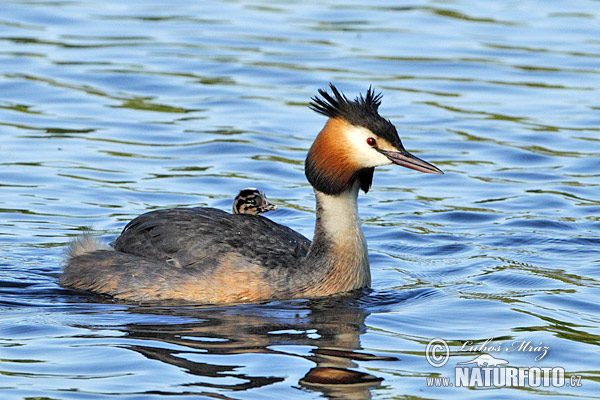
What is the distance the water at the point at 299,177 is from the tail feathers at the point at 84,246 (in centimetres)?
30

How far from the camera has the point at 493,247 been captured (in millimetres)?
12328

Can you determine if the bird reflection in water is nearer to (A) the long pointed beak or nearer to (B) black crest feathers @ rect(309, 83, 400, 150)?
(A) the long pointed beak

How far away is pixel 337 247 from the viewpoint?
10.7 metres

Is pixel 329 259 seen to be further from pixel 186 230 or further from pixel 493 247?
pixel 493 247

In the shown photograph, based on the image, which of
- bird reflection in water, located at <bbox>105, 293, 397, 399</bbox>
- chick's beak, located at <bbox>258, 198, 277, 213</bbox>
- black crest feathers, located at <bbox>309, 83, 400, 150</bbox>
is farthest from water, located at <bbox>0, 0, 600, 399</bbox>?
black crest feathers, located at <bbox>309, 83, 400, 150</bbox>

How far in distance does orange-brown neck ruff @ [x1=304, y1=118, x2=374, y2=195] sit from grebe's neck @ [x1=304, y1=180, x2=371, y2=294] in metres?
0.10

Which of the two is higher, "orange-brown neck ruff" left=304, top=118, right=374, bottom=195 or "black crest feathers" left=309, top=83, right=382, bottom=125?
"black crest feathers" left=309, top=83, right=382, bottom=125

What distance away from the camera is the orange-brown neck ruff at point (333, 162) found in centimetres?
1039

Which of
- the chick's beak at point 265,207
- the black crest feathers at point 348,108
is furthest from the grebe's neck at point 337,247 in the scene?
the chick's beak at point 265,207

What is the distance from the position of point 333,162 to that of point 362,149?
0.93ft

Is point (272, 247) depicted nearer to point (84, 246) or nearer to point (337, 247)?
point (337, 247)

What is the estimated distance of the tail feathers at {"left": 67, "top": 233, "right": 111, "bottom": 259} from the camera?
11195 millimetres

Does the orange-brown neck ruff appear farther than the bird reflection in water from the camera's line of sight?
Yes

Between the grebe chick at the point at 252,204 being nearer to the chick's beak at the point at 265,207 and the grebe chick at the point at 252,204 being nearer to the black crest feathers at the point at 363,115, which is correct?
the chick's beak at the point at 265,207
